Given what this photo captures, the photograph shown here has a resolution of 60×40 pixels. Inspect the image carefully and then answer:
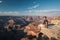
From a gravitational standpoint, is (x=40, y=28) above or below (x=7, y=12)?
below

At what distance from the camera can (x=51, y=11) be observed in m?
3.49

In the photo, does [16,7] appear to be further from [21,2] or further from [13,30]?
[13,30]

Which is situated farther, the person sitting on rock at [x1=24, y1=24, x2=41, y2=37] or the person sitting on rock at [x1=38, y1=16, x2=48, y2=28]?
the person sitting on rock at [x1=38, y1=16, x2=48, y2=28]

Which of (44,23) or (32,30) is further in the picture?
(44,23)

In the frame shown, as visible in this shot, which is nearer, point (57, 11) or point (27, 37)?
point (27, 37)

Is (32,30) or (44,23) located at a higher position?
(44,23)

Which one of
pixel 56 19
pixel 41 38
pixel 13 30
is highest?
pixel 56 19

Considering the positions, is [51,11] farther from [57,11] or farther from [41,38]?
[41,38]

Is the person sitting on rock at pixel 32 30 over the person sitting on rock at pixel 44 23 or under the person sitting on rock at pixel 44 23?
→ under

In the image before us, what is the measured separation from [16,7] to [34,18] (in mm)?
591

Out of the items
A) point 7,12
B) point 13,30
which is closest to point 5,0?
point 7,12

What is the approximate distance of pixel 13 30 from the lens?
10.7ft

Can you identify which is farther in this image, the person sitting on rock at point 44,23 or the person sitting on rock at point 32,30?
the person sitting on rock at point 44,23

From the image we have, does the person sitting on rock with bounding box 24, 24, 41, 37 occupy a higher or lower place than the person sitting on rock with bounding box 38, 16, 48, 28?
lower
